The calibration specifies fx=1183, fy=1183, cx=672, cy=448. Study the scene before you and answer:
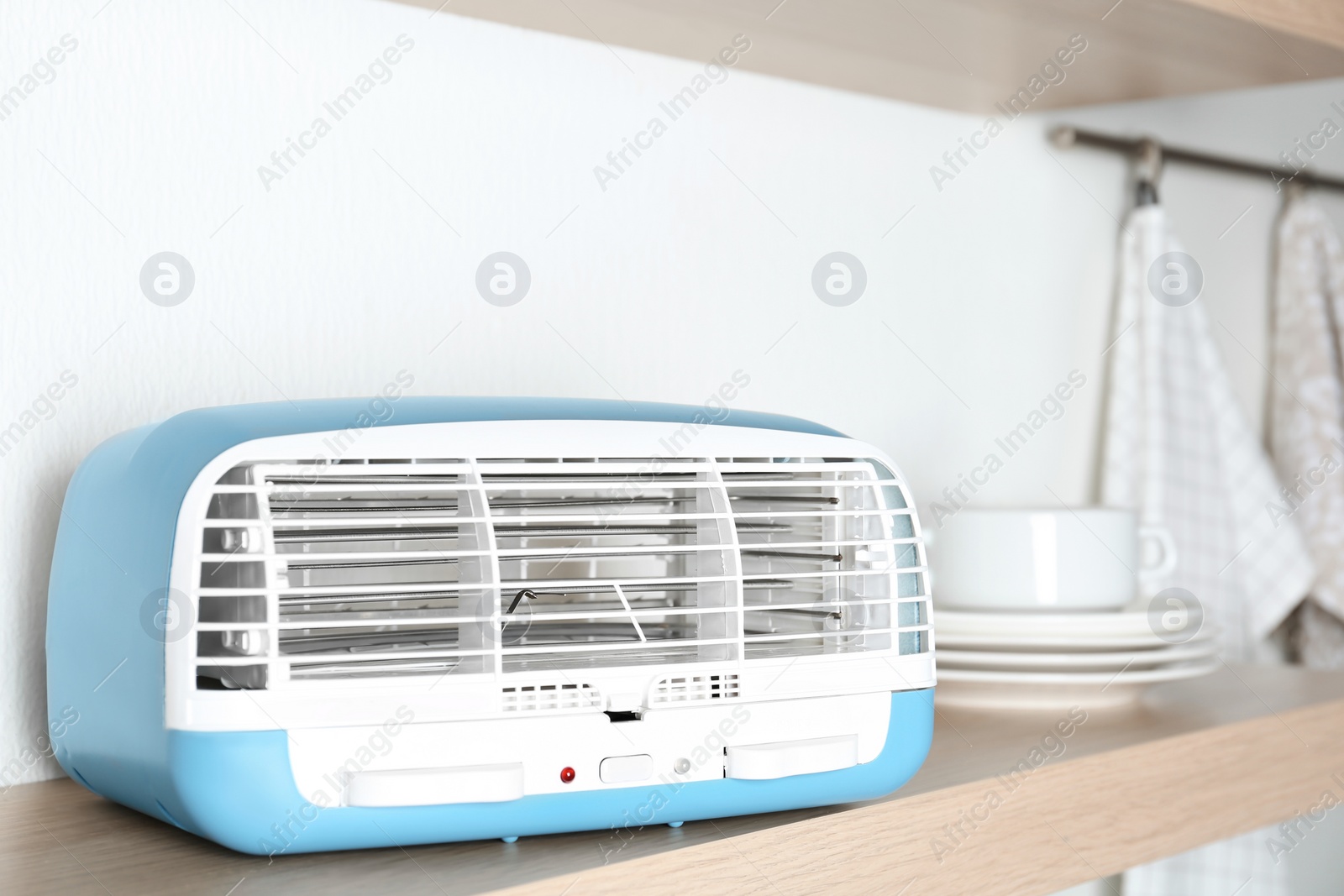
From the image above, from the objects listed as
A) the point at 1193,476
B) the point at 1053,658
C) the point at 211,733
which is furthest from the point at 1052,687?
the point at 211,733

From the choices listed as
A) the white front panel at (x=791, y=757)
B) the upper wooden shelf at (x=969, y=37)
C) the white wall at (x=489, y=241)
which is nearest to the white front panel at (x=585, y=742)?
the white front panel at (x=791, y=757)

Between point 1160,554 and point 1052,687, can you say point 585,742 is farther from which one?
point 1160,554

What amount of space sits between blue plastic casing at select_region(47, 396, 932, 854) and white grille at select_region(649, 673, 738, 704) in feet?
0.13

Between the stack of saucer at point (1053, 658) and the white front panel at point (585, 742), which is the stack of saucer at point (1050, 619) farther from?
the white front panel at point (585, 742)

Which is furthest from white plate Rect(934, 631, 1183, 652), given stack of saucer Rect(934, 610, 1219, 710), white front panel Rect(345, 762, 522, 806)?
white front panel Rect(345, 762, 522, 806)

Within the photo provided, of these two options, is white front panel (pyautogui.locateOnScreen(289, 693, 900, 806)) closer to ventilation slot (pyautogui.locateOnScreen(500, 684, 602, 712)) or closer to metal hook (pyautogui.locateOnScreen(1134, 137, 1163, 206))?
ventilation slot (pyautogui.locateOnScreen(500, 684, 602, 712))

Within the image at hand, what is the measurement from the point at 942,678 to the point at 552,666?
1.53ft

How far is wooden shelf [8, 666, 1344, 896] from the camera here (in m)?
0.47

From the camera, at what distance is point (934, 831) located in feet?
2.02

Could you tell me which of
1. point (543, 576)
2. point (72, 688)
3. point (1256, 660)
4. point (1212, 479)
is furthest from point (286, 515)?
point (1256, 660)

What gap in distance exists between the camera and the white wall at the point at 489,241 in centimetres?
68

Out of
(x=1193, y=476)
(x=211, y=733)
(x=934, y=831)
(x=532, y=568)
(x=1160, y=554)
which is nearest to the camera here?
(x=211, y=733)

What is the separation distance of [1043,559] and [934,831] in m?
0.34

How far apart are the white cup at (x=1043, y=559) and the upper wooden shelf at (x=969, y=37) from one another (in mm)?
375
